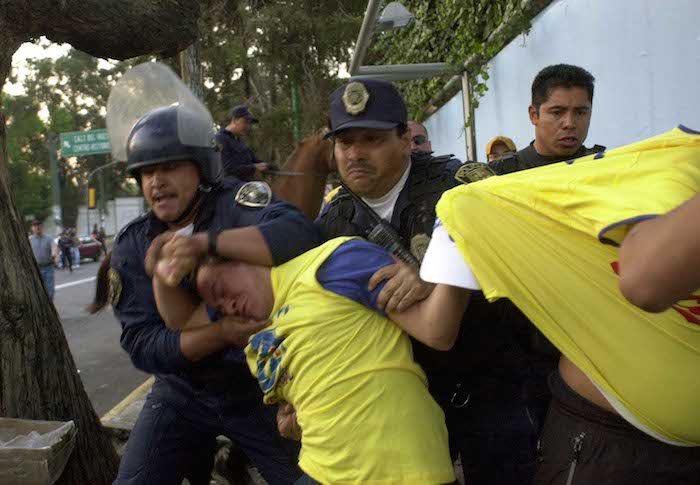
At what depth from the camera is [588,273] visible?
1.33 meters

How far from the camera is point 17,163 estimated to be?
56.2 m

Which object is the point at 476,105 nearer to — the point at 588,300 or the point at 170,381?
the point at 170,381

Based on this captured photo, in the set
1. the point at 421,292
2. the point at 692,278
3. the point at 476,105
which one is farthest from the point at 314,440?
the point at 476,105

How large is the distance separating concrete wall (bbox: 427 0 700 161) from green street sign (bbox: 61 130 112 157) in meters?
22.8

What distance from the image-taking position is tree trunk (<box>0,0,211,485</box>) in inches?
138

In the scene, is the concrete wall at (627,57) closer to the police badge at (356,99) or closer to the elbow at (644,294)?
the police badge at (356,99)

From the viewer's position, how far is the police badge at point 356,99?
89.9 inches

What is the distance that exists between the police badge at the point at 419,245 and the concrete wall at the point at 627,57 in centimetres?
195

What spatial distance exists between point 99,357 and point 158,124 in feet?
24.3

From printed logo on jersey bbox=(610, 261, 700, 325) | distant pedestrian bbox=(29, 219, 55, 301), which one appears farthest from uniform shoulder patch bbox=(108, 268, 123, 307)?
distant pedestrian bbox=(29, 219, 55, 301)

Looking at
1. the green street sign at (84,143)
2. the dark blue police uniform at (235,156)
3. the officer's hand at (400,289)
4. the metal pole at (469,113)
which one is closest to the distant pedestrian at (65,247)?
the green street sign at (84,143)

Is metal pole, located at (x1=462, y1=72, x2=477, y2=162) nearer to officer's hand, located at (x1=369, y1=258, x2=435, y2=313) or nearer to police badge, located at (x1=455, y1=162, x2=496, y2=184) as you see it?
police badge, located at (x1=455, y1=162, x2=496, y2=184)

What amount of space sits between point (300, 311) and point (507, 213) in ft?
1.89

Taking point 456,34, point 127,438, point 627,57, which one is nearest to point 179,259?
point 127,438
